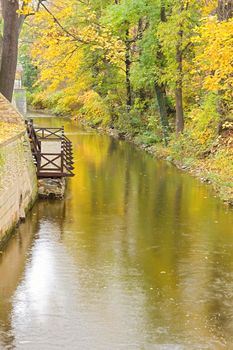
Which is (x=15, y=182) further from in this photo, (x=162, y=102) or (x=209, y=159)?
(x=162, y=102)

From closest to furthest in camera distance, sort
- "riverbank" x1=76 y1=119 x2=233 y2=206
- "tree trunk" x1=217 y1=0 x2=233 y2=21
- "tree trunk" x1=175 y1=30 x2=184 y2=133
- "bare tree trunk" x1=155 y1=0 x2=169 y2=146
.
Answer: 1. "riverbank" x1=76 y1=119 x2=233 y2=206
2. "tree trunk" x1=217 y1=0 x2=233 y2=21
3. "tree trunk" x1=175 y1=30 x2=184 y2=133
4. "bare tree trunk" x1=155 y1=0 x2=169 y2=146

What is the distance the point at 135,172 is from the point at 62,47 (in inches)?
492

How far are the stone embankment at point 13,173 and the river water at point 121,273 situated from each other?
477mm

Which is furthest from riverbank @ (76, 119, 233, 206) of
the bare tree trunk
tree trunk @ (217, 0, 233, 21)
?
tree trunk @ (217, 0, 233, 21)

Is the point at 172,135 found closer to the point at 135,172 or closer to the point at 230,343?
the point at 135,172

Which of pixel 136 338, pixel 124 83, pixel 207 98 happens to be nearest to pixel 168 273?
pixel 136 338

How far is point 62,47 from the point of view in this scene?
35.0 metres

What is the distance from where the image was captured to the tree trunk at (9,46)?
2083cm

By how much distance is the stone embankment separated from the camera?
1484cm

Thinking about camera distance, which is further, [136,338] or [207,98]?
[207,98]

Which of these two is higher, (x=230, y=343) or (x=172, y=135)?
(x=172, y=135)

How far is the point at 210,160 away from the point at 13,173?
11.3 meters

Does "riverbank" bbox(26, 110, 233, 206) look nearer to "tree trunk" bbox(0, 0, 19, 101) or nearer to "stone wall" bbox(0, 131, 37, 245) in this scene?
"stone wall" bbox(0, 131, 37, 245)

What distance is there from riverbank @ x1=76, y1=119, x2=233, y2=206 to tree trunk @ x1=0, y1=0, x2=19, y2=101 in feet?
28.3
